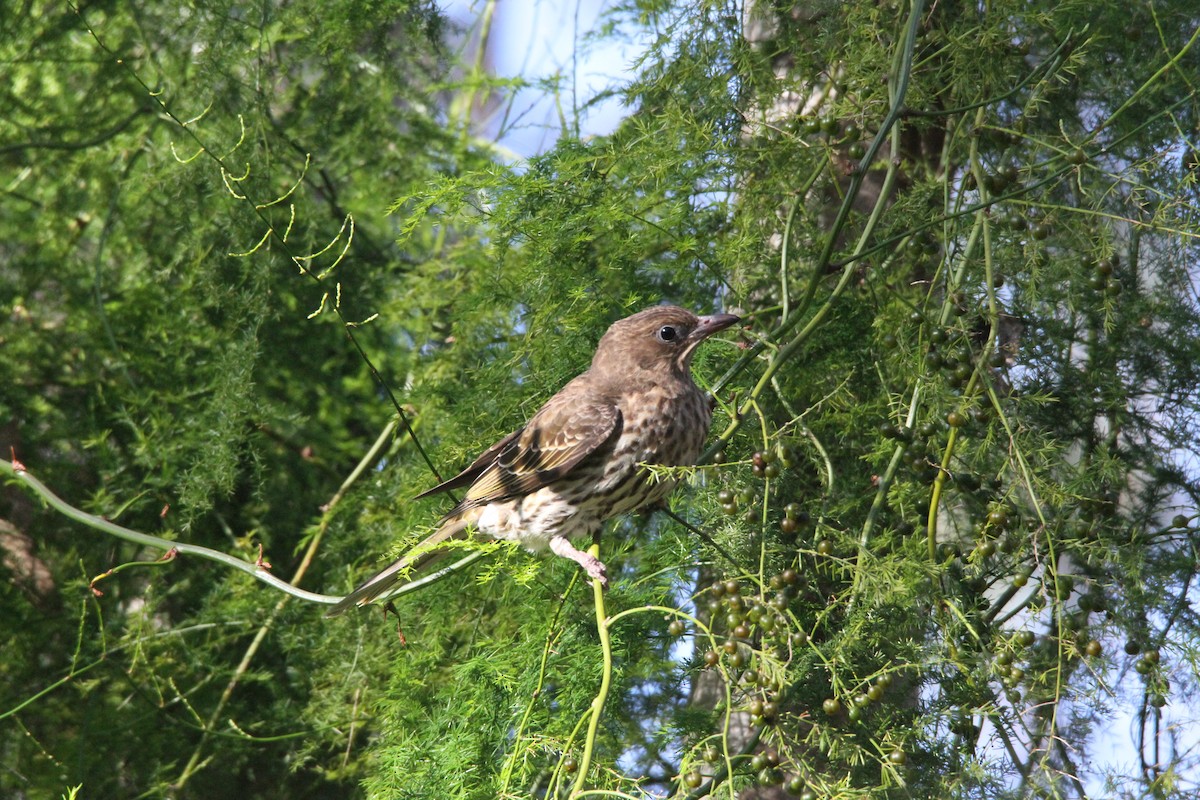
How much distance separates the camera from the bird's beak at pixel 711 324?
6.74 ft

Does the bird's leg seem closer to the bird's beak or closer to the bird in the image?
the bird

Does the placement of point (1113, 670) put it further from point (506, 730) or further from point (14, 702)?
point (14, 702)

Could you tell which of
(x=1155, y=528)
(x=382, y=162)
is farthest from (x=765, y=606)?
(x=382, y=162)

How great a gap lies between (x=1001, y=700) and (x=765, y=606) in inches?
18.6

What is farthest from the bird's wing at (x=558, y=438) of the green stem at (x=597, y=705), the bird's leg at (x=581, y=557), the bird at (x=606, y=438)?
the green stem at (x=597, y=705)

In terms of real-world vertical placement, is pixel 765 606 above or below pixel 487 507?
below

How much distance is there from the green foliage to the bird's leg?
43 millimetres

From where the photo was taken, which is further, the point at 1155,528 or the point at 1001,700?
the point at 1155,528

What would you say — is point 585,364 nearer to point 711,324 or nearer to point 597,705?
point 711,324

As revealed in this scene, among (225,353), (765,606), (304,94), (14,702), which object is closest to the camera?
(765,606)

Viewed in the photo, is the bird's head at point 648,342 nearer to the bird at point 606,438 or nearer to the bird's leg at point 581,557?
the bird at point 606,438

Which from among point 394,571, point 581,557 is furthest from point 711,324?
point 394,571

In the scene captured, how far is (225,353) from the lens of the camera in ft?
9.11

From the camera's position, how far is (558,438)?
2164 millimetres
